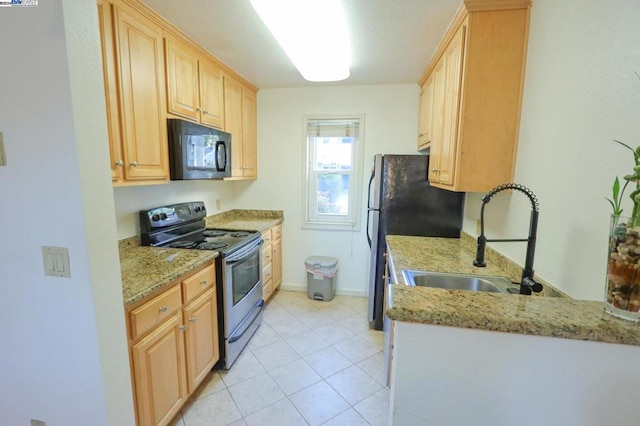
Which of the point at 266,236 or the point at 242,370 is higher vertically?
the point at 266,236

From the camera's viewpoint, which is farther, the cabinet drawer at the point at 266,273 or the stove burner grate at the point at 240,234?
the cabinet drawer at the point at 266,273

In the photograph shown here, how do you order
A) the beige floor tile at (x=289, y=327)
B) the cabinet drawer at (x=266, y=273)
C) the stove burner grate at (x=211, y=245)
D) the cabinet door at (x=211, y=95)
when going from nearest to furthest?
the stove burner grate at (x=211, y=245), the cabinet door at (x=211, y=95), the beige floor tile at (x=289, y=327), the cabinet drawer at (x=266, y=273)

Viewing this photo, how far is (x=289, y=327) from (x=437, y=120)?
2270mm

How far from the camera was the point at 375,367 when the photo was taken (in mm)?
2152

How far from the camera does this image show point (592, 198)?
104 cm

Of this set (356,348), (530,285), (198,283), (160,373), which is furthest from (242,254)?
(530,285)

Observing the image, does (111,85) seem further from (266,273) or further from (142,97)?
(266,273)

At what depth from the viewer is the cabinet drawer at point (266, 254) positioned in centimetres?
288

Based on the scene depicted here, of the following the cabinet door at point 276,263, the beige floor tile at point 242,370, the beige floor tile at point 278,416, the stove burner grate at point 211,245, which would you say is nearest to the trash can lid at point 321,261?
the cabinet door at point 276,263

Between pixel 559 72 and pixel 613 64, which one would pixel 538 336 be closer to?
pixel 613 64

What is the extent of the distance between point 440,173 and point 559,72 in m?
0.86

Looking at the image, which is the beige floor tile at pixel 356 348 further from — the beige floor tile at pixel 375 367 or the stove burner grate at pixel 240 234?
the stove burner grate at pixel 240 234

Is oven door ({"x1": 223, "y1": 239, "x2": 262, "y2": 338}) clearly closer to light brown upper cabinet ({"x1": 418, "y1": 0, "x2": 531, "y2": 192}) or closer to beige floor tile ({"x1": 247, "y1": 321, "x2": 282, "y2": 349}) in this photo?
beige floor tile ({"x1": 247, "y1": 321, "x2": 282, "y2": 349})

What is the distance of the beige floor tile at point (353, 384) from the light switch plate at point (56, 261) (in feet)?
5.67
